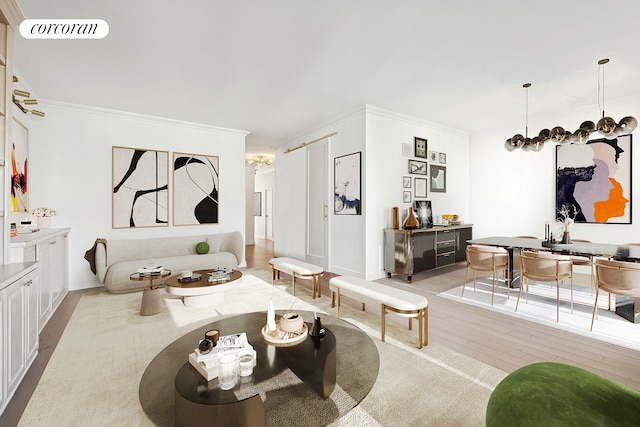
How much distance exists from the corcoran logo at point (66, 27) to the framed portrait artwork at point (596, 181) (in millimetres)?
7179

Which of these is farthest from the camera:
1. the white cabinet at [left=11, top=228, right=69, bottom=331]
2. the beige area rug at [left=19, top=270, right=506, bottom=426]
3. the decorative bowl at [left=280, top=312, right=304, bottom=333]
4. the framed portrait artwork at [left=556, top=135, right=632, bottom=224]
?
the framed portrait artwork at [left=556, top=135, right=632, bottom=224]

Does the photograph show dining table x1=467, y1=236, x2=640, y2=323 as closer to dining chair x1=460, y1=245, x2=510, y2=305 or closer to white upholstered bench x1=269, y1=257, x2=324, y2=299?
dining chair x1=460, y1=245, x2=510, y2=305

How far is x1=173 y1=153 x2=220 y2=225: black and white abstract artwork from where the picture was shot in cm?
552

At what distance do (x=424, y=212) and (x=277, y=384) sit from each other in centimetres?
485

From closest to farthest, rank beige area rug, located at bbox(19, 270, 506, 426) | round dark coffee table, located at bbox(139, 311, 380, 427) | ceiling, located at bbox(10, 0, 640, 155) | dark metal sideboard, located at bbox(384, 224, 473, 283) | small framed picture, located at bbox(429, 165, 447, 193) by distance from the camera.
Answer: round dark coffee table, located at bbox(139, 311, 380, 427)
beige area rug, located at bbox(19, 270, 506, 426)
ceiling, located at bbox(10, 0, 640, 155)
dark metal sideboard, located at bbox(384, 224, 473, 283)
small framed picture, located at bbox(429, 165, 447, 193)

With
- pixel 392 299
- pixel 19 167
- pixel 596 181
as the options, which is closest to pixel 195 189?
pixel 19 167


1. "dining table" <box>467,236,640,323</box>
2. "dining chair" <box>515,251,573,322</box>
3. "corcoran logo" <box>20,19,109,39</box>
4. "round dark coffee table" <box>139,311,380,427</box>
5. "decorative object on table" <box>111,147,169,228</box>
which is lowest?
"round dark coffee table" <box>139,311,380,427</box>

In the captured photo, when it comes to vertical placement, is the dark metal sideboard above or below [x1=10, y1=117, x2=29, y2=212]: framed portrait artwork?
below

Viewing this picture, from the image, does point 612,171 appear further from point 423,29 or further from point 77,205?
point 77,205

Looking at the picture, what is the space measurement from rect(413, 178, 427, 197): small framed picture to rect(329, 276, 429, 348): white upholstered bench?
3148 mm

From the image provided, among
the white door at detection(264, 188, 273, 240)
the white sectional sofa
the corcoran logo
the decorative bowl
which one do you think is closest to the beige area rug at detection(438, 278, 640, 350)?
the decorative bowl

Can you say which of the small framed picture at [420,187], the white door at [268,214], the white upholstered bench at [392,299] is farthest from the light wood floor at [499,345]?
the white door at [268,214]

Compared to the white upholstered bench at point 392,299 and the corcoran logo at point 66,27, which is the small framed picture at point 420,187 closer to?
the white upholstered bench at point 392,299

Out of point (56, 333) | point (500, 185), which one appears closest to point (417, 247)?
point (500, 185)
